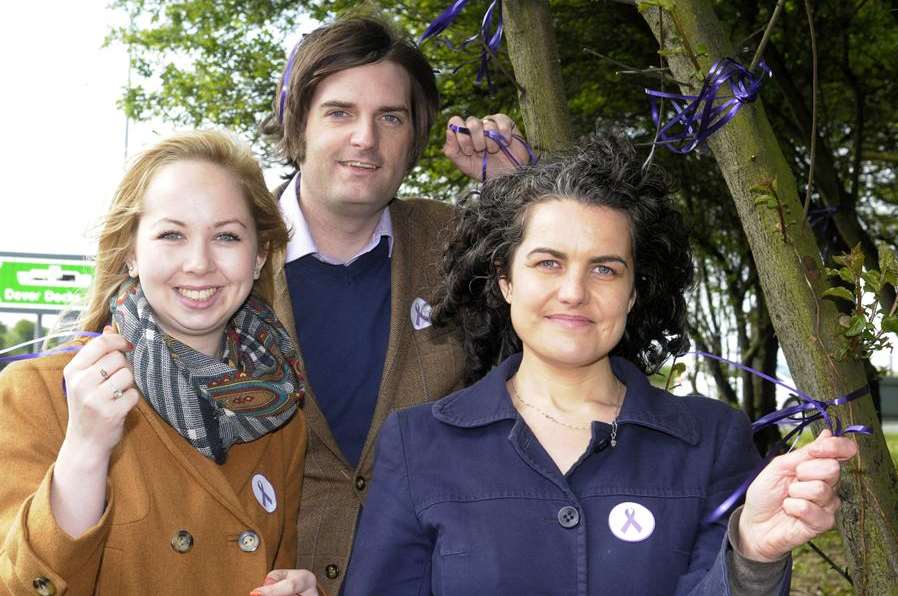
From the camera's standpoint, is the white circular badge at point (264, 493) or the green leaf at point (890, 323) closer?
the green leaf at point (890, 323)

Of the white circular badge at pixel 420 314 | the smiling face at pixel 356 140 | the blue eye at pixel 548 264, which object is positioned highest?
the smiling face at pixel 356 140

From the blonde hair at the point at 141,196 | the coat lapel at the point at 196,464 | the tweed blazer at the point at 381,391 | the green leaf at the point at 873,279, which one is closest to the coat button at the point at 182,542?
the coat lapel at the point at 196,464

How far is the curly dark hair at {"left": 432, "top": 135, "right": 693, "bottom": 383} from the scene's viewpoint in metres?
2.84

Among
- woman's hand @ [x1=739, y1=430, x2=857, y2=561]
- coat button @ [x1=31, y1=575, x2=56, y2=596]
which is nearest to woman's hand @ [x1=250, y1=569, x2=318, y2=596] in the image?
coat button @ [x1=31, y1=575, x2=56, y2=596]

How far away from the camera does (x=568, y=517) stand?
2529 mm

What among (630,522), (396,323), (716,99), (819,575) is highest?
(716,99)

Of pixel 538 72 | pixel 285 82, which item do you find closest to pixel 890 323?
pixel 538 72

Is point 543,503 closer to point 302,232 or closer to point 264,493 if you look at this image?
point 264,493

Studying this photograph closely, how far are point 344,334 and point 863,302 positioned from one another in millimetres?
1635

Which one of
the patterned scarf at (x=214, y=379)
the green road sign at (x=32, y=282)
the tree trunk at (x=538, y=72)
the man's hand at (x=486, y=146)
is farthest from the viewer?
the green road sign at (x=32, y=282)

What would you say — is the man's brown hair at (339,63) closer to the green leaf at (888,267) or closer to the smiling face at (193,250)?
the smiling face at (193,250)

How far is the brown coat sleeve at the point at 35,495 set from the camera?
238cm

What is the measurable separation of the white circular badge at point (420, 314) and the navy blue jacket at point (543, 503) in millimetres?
839

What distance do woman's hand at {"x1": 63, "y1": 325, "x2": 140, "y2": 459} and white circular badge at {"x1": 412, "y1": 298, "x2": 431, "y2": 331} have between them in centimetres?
136
